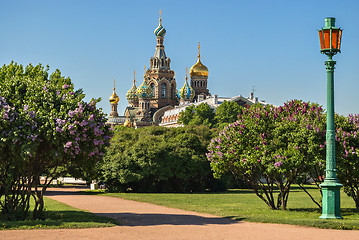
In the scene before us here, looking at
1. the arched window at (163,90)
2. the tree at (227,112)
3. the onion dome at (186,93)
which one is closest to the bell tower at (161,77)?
the arched window at (163,90)

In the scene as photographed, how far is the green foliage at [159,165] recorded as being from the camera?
4641 cm

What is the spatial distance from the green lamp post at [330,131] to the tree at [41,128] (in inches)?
334

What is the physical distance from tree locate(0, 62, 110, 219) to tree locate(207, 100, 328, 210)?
745 cm

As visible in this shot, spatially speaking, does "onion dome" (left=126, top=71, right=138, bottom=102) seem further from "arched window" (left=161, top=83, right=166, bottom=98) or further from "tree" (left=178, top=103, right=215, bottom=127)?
"tree" (left=178, top=103, right=215, bottom=127)

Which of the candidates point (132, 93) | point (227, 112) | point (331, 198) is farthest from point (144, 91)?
point (331, 198)

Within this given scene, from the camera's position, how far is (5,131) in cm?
1972

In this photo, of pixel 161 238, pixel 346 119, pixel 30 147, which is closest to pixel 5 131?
pixel 30 147

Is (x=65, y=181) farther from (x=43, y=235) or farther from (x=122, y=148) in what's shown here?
(x=43, y=235)

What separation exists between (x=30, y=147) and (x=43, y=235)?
3.60 meters

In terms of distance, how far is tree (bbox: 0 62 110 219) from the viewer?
774 inches

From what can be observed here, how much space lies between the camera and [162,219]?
22.4 metres

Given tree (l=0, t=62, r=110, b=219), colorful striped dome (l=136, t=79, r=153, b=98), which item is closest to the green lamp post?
tree (l=0, t=62, r=110, b=219)

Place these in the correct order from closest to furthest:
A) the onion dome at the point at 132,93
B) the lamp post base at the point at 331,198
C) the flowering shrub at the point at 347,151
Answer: the lamp post base at the point at 331,198 < the flowering shrub at the point at 347,151 < the onion dome at the point at 132,93

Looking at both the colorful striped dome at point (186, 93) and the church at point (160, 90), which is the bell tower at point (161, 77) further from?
the colorful striped dome at point (186, 93)
